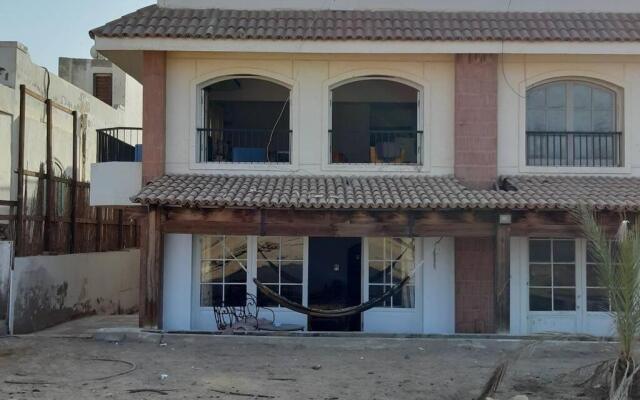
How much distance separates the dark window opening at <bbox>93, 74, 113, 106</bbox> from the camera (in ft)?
82.0

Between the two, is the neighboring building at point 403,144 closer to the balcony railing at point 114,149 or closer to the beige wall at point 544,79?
the beige wall at point 544,79

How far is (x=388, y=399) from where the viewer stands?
8.59m

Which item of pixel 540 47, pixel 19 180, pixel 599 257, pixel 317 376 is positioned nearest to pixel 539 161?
pixel 540 47

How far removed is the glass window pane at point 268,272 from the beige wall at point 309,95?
72.3 inches

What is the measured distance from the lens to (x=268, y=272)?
14.0 metres

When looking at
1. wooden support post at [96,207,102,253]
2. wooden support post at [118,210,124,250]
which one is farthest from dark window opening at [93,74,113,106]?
wooden support post at [96,207,102,253]

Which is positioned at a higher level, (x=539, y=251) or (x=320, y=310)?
(x=539, y=251)

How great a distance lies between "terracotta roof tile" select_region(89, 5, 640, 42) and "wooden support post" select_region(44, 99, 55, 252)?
4584 millimetres

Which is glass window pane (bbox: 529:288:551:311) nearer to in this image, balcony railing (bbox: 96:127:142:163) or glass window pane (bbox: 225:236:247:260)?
glass window pane (bbox: 225:236:247:260)

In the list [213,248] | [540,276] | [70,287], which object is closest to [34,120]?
[70,287]

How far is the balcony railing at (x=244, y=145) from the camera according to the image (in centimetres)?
1434

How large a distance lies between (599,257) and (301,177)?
6472 mm

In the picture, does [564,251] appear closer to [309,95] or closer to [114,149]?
[309,95]

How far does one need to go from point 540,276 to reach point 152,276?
24.2 ft
